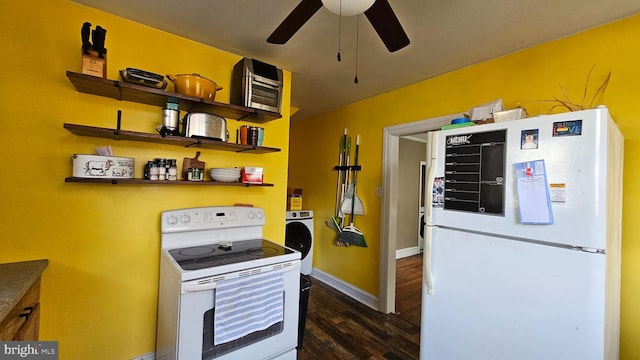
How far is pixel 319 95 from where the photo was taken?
118 inches

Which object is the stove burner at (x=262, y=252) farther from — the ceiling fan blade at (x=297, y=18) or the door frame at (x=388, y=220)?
the door frame at (x=388, y=220)

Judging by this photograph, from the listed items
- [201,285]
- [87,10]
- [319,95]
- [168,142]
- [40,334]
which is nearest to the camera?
[201,285]

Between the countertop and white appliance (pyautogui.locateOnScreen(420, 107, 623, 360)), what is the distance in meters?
1.83

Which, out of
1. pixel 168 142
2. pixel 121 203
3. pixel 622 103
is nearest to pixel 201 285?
pixel 121 203

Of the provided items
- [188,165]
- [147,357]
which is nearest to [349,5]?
[188,165]

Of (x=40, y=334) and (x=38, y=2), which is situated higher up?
(x=38, y=2)

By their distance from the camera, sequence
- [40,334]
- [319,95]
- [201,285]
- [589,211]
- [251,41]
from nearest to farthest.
Answer: [589,211] < [201,285] < [40,334] < [251,41] < [319,95]

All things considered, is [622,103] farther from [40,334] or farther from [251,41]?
[40,334]

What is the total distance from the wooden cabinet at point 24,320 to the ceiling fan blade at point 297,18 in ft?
5.28

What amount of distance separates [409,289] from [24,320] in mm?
3419

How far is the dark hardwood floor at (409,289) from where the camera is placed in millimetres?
2734

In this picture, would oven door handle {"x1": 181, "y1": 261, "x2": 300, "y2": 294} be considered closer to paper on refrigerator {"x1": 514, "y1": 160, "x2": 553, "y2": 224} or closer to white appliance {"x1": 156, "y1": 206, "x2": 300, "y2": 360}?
white appliance {"x1": 156, "y1": 206, "x2": 300, "y2": 360}

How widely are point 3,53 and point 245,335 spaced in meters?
2.01

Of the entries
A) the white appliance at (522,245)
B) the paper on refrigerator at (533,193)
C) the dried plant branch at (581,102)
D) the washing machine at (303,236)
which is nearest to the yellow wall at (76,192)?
the white appliance at (522,245)
